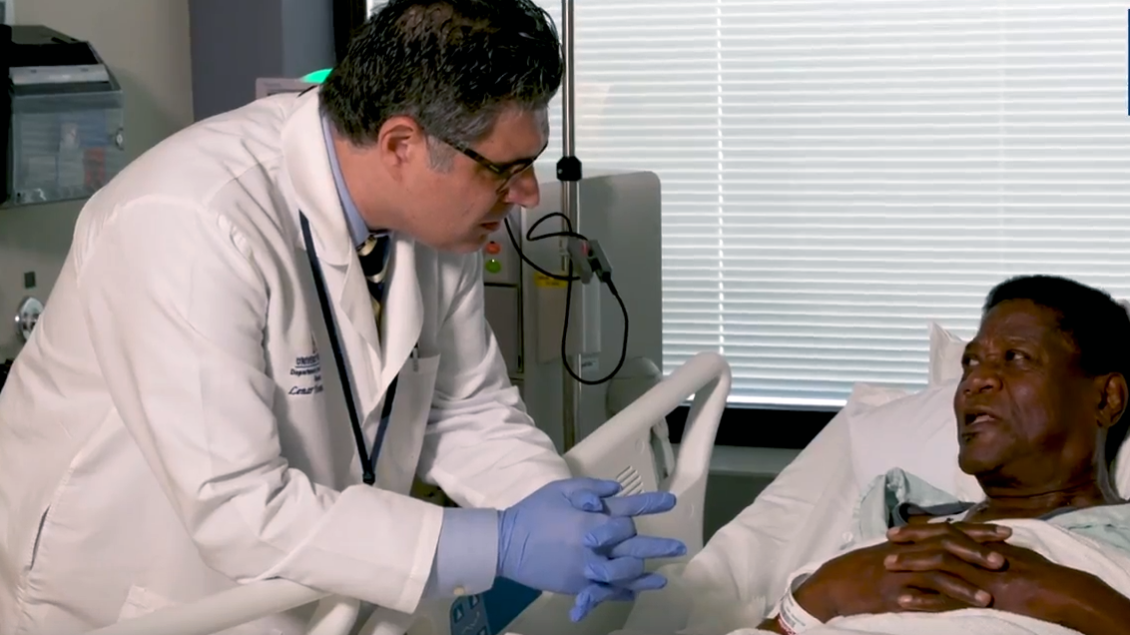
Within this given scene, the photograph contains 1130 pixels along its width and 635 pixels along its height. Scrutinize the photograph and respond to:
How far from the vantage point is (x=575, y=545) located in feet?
4.86

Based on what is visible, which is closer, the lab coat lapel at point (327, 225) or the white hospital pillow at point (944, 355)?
the lab coat lapel at point (327, 225)

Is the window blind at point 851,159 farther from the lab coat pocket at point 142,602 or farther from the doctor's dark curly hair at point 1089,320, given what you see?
the lab coat pocket at point 142,602

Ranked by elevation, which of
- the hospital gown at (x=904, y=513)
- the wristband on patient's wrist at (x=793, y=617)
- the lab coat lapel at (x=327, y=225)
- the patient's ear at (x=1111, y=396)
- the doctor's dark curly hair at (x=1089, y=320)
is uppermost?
the lab coat lapel at (x=327, y=225)

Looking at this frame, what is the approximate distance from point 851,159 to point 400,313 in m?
1.94

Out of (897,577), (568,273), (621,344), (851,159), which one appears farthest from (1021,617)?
(851,159)

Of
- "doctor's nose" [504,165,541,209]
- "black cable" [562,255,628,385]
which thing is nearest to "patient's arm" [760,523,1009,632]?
"doctor's nose" [504,165,541,209]

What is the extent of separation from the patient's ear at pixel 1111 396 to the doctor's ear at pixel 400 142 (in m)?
1.10

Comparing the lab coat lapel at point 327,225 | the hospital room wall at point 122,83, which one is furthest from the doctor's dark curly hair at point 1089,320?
the hospital room wall at point 122,83

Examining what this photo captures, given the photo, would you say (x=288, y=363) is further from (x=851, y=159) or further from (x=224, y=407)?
(x=851, y=159)

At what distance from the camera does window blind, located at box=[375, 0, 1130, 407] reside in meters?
3.26

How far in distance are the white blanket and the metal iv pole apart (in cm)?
121

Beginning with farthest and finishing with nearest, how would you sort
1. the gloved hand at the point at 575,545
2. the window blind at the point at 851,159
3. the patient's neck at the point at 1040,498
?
the window blind at the point at 851,159, the patient's neck at the point at 1040,498, the gloved hand at the point at 575,545

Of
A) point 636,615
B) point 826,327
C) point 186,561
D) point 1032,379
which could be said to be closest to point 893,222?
point 826,327

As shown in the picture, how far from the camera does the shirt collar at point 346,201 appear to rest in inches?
63.8
